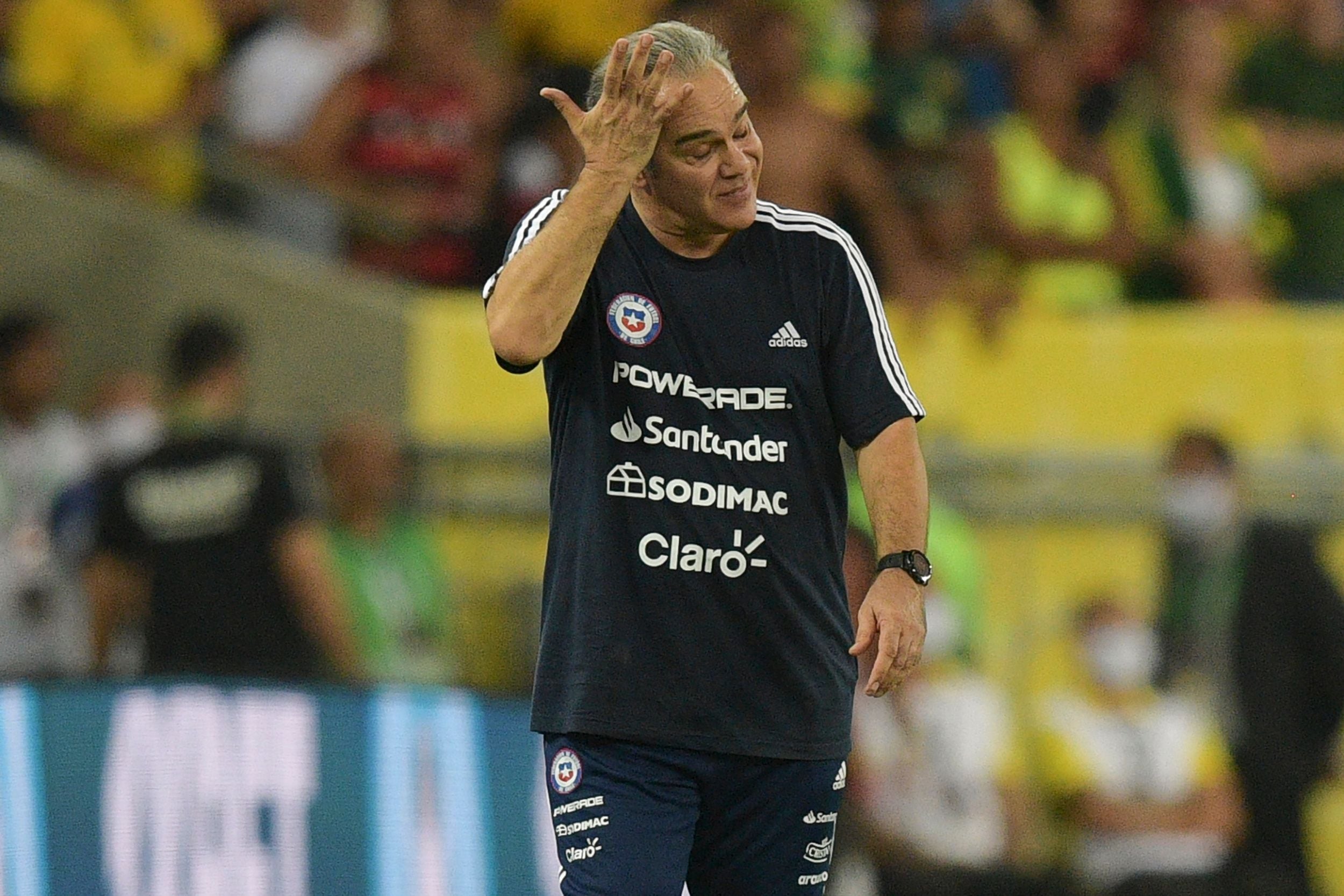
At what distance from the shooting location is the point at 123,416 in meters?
8.89

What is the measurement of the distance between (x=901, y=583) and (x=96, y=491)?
4901mm

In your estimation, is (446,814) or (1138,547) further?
(1138,547)

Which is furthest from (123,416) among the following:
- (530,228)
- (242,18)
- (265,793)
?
(530,228)

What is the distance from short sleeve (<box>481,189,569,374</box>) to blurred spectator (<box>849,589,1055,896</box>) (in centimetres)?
438

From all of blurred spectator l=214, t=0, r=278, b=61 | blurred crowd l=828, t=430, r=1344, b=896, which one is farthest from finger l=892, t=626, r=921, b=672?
blurred spectator l=214, t=0, r=278, b=61

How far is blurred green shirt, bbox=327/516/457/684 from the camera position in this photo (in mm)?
8500

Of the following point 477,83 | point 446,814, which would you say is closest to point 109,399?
point 477,83

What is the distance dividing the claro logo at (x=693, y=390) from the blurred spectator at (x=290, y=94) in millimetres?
5647

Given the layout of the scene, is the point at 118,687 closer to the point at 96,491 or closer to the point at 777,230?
the point at 96,491

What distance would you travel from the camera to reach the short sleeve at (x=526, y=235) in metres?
4.02

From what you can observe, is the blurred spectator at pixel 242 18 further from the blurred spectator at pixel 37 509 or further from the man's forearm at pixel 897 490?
the man's forearm at pixel 897 490

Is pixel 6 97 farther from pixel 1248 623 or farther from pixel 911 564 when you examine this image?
pixel 911 564

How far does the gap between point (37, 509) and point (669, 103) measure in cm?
525

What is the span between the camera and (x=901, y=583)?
13.2 feet
